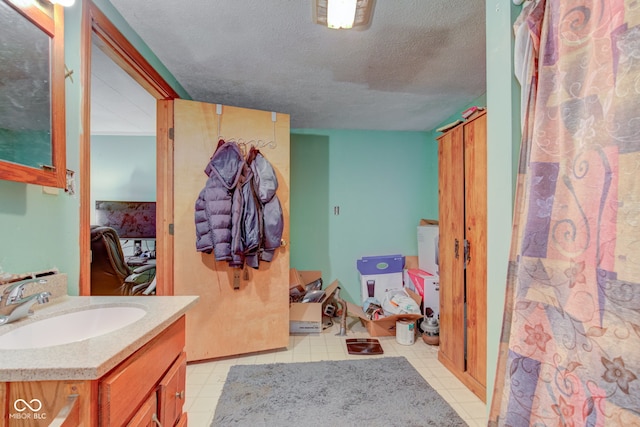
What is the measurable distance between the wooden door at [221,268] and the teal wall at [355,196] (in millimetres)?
889

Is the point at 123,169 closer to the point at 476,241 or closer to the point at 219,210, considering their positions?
the point at 219,210

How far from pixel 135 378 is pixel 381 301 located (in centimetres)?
251

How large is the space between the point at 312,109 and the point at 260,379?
239cm

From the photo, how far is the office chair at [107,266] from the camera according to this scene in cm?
227

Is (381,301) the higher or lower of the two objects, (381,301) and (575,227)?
the lower

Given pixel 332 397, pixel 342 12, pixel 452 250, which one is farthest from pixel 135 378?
pixel 452 250

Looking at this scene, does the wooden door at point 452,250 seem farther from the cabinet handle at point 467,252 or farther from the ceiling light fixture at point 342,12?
the ceiling light fixture at point 342,12

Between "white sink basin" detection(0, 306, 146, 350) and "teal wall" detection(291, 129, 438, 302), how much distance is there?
2.24 meters

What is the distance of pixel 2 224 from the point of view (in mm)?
867

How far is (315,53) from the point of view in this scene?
177 centimetres

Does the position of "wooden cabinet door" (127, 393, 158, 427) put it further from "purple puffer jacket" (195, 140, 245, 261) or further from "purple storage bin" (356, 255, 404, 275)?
"purple storage bin" (356, 255, 404, 275)

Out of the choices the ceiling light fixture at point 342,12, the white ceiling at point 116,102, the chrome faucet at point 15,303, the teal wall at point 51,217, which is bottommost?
the chrome faucet at point 15,303

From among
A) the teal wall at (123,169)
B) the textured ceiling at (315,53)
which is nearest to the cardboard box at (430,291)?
the textured ceiling at (315,53)

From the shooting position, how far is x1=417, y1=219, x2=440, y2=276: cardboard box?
276 centimetres
